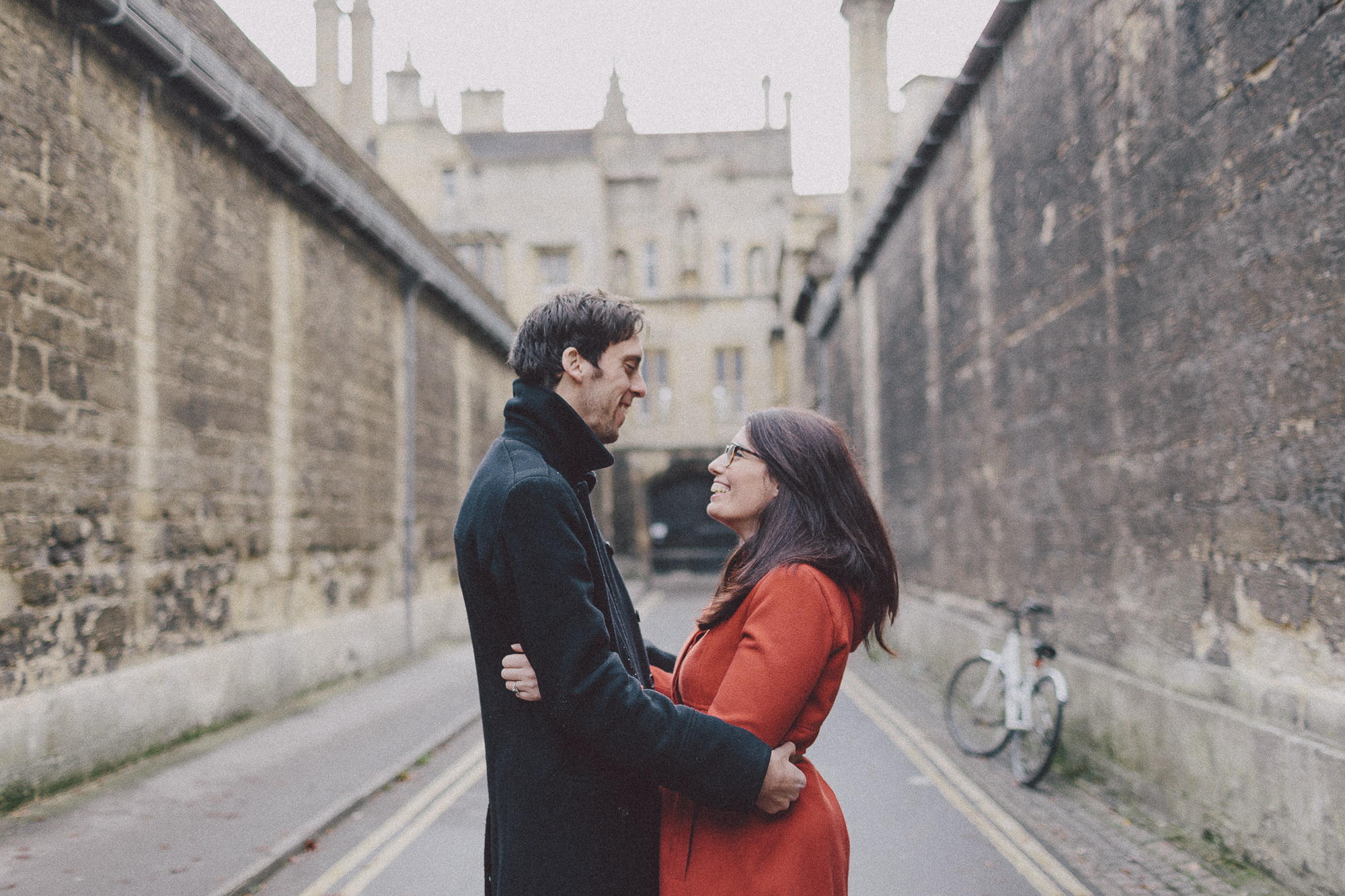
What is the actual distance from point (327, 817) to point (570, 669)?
407cm

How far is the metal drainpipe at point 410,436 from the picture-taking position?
41.2ft

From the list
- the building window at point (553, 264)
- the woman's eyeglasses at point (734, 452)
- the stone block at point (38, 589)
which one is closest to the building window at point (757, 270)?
the building window at point (553, 264)

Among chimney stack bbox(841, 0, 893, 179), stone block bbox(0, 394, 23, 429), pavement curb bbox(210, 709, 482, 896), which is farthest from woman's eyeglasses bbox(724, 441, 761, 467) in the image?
chimney stack bbox(841, 0, 893, 179)

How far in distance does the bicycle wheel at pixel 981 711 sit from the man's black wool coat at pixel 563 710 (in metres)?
5.27

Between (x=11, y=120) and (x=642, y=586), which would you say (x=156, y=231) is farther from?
(x=642, y=586)

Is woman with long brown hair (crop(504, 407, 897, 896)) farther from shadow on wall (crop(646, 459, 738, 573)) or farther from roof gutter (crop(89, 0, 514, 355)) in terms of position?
shadow on wall (crop(646, 459, 738, 573))

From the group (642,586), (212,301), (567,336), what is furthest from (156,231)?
(642,586)

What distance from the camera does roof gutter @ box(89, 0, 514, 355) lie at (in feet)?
20.7

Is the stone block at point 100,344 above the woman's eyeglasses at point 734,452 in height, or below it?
above

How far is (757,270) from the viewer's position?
32969mm

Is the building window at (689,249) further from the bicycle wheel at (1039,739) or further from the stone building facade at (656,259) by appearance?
the bicycle wheel at (1039,739)

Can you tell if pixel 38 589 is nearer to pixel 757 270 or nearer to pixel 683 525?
pixel 683 525

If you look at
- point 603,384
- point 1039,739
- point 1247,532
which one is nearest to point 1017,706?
point 1039,739

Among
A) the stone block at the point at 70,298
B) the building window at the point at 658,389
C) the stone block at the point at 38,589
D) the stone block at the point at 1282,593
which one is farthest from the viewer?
the building window at the point at 658,389
